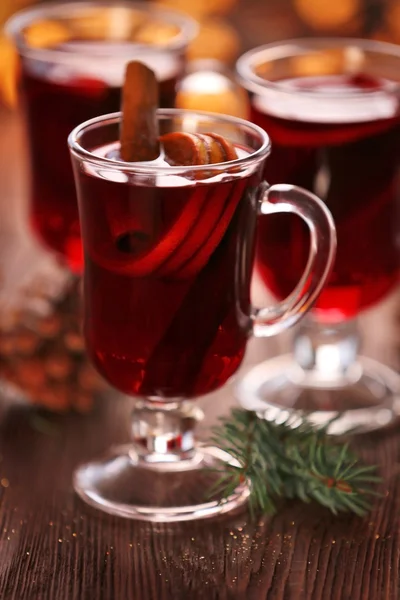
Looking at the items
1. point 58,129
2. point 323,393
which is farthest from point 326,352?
point 58,129

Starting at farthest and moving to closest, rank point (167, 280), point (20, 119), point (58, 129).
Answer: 1. point (20, 119)
2. point (58, 129)
3. point (167, 280)

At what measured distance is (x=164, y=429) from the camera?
4.67 ft

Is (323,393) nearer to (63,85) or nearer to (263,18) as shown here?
(63,85)

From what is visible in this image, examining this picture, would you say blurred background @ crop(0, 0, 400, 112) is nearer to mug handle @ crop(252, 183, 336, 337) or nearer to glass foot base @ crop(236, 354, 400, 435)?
glass foot base @ crop(236, 354, 400, 435)

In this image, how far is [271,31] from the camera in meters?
2.99

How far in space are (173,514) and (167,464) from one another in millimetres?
97

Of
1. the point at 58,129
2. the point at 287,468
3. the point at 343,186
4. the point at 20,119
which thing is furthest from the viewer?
the point at 20,119

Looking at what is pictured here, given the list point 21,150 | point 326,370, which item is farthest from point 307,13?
point 326,370

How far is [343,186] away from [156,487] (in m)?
0.47

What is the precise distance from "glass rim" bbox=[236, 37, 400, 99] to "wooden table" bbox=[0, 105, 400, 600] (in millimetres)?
470

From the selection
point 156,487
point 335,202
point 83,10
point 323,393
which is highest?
point 83,10

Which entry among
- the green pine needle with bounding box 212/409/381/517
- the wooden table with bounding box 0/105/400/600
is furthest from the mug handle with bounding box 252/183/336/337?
the wooden table with bounding box 0/105/400/600

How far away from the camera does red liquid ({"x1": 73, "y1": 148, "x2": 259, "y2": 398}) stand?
123 centimetres

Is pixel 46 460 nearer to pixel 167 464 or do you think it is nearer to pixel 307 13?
pixel 167 464
